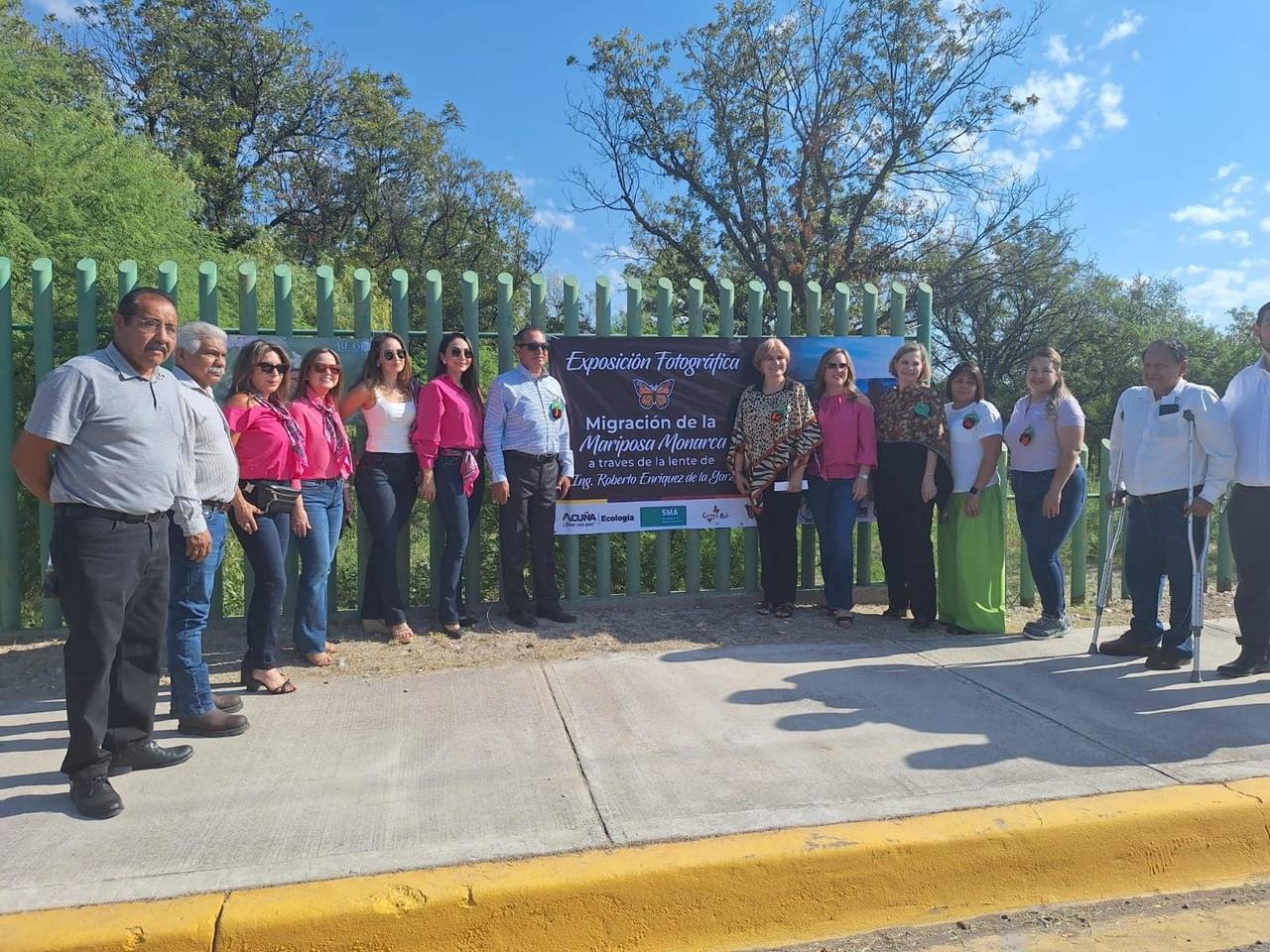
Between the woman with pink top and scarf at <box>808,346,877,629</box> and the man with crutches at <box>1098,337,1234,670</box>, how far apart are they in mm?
1548

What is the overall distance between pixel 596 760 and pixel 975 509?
3195mm

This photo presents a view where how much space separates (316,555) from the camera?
15.7 ft

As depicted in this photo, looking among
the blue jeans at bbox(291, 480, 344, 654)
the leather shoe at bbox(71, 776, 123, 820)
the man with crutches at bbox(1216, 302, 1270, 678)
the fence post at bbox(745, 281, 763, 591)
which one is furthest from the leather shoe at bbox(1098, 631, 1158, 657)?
the leather shoe at bbox(71, 776, 123, 820)

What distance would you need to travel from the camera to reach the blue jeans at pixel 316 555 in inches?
188

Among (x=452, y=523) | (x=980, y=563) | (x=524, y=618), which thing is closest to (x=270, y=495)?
(x=452, y=523)

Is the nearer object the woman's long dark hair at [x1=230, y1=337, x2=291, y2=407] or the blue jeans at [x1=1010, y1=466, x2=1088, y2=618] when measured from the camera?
the woman's long dark hair at [x1=230, y1=337, x2=291, y2=407]

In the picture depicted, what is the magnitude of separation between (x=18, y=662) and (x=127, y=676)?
212 cm

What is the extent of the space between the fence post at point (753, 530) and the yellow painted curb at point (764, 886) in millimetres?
3289

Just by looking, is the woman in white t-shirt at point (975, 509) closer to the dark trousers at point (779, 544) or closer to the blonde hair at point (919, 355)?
the blonde hair at point (919, 355)

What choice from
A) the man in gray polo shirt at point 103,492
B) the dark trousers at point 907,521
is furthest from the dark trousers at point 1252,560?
the man in gray polo shirt at point 103,492

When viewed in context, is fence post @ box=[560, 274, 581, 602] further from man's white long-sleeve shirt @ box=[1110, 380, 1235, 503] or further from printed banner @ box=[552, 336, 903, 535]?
man's white long-sleeve shirt @ box=[1110, 380, 1235, 503]

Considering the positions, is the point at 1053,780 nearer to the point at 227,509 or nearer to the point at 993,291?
the point at 227,509

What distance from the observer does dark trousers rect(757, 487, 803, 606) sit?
602 cm

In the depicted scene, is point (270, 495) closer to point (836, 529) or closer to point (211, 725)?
point (211, 725)
